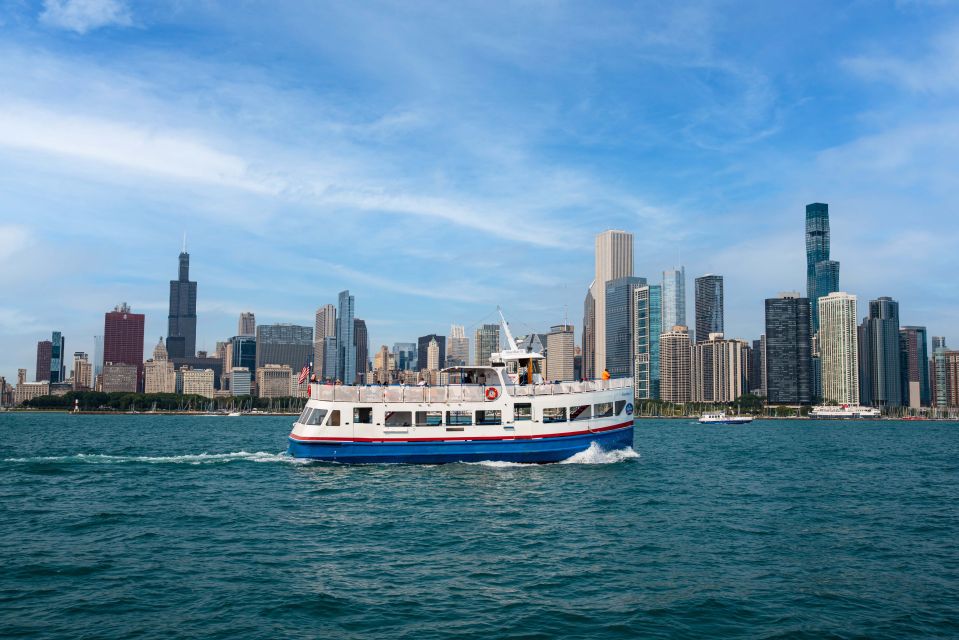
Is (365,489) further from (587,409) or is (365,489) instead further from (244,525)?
(587,409)

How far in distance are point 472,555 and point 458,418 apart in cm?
2171

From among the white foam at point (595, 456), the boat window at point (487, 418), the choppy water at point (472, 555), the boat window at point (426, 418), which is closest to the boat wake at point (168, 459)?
the choppy water at point (472, 555)

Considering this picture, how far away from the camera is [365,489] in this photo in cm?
3466

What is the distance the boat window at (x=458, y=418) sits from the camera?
142 feet

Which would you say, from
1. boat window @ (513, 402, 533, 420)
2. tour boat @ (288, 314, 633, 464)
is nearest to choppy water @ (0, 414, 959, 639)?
tour boat @ (288, 314, 633, 464)

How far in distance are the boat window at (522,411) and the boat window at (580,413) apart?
261cm

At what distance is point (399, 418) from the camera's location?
143 ft

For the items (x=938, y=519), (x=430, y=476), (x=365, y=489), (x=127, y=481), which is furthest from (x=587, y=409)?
(x=127, y=481)

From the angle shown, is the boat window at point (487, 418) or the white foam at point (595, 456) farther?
the white foam at point (595, 456)

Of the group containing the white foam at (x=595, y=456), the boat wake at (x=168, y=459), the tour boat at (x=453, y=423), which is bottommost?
the boat wake at (x=168, y=459)

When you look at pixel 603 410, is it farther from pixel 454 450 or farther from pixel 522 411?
pixel 454 450

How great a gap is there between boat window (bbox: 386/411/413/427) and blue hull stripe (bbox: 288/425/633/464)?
1.36 m

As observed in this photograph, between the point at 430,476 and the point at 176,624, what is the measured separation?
22661 millimetres

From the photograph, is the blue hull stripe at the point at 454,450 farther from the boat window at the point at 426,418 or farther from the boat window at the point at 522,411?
the boat window at the point at 426,418
